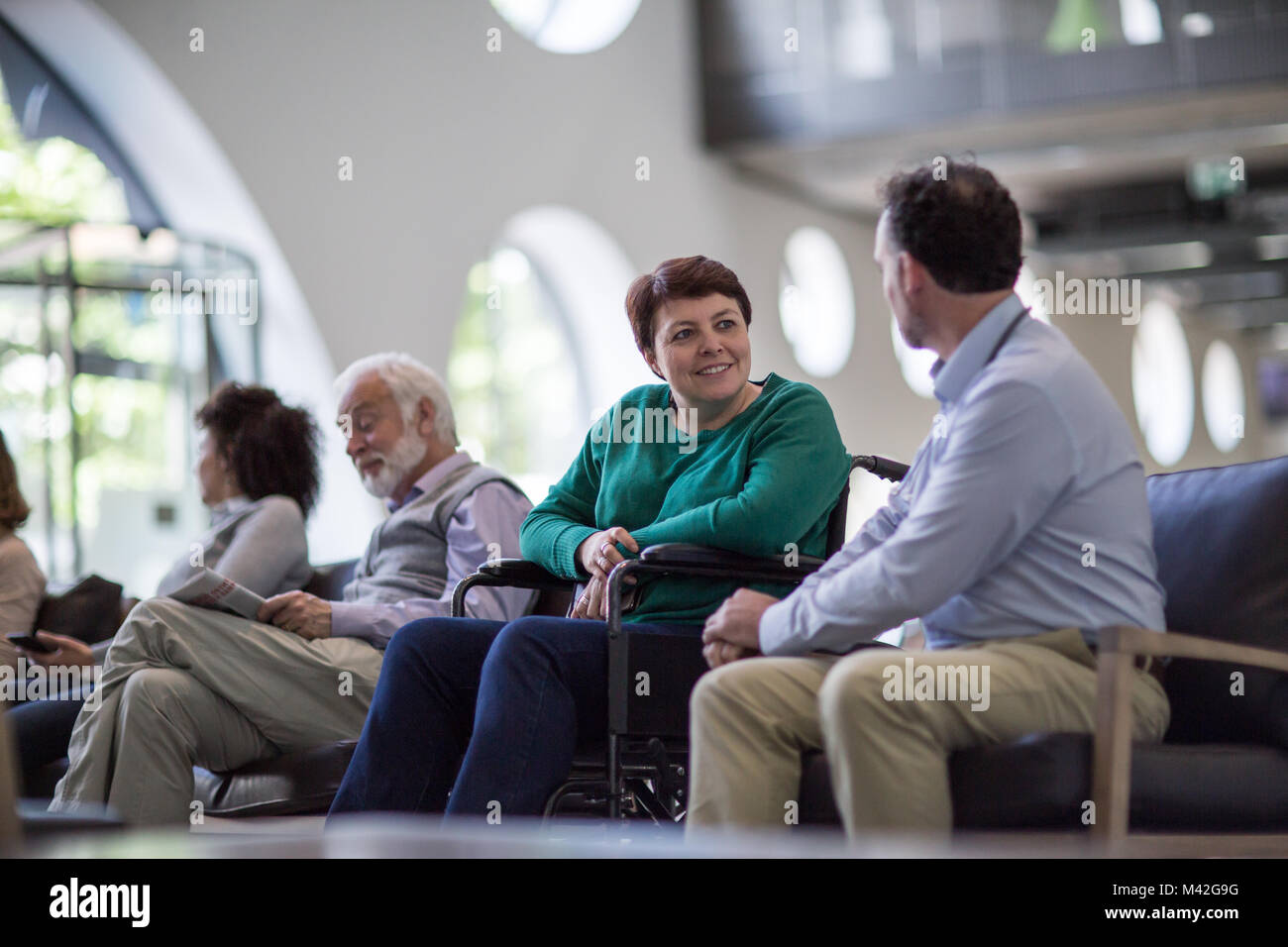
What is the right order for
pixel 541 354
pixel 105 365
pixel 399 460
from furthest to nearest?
pixel 541 354
pixel 105 365
pixel 399 460

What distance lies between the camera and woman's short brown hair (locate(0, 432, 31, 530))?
3.98 metres

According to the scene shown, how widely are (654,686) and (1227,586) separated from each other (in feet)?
3.04

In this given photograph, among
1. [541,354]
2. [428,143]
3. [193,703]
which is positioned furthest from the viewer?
[541,354]

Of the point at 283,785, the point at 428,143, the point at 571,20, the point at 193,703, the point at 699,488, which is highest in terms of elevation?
the point at 571,20

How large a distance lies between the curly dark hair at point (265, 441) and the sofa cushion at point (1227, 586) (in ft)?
7.68

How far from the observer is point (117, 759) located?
3.20 m

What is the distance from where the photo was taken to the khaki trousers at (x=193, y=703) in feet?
10.5

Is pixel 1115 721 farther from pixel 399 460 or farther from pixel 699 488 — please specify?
pixel 399 460

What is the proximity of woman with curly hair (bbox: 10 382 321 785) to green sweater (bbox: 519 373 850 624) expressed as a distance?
39.2 inches

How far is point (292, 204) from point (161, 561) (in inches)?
67.7

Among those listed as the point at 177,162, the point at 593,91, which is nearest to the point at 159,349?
the point at 177,162

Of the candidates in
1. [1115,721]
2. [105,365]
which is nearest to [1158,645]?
[1115,721]

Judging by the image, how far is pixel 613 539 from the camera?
107 inches

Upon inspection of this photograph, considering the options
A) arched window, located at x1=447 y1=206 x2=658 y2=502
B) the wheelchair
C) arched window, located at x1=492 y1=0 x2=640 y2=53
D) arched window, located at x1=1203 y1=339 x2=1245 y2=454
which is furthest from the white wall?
arched window, located at x1=1203 y1=339 x2=1245 y2=454
